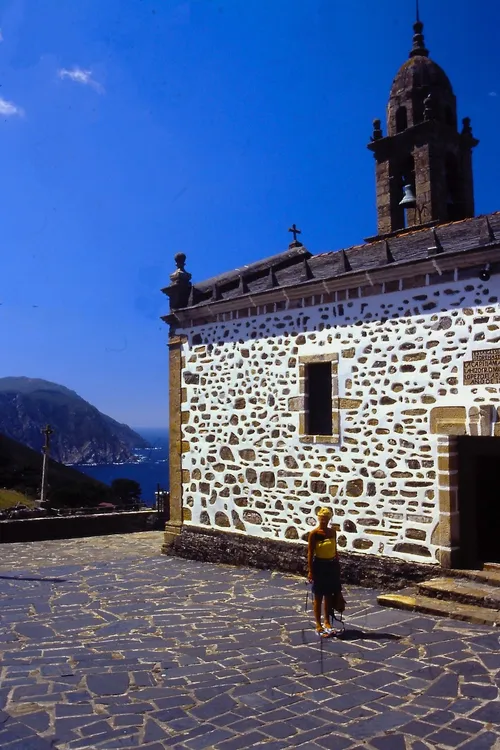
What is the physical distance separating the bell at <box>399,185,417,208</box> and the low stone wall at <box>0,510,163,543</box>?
476 inches

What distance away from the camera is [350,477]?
9.77 meters

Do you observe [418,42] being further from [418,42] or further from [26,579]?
[26,579]

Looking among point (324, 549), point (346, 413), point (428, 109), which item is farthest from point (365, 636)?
point (428, 109)

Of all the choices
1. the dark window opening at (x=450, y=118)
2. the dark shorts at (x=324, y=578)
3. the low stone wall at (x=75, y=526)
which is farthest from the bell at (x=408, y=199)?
the low stone wall at (x=75, y=526)

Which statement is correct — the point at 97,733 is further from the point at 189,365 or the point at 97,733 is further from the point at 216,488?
the point at 189,365

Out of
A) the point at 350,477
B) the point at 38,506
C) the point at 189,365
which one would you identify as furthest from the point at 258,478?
the point at 38,506

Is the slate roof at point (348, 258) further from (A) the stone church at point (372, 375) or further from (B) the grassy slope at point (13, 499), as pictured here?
(B) the grassy slope at point (13, 499)

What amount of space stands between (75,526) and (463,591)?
12952mm

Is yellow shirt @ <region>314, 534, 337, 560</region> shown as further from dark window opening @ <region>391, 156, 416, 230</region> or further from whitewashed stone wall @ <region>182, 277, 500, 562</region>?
dark window opening @ <region>391, 156, 416, 230</region>

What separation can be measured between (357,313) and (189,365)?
4.21m

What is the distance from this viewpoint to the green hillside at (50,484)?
34906mm

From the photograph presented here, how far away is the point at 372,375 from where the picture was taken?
377 inches

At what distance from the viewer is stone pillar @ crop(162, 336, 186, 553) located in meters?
12.8

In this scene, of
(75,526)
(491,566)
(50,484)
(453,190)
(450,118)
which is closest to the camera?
(491,566)
